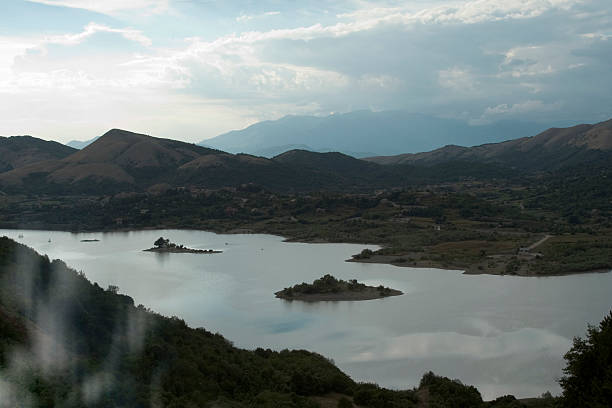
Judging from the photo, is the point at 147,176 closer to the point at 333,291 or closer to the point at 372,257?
the point at 372,257

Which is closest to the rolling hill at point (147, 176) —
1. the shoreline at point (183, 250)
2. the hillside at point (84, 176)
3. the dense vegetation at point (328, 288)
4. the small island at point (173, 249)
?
the hillside at point (84, 176)

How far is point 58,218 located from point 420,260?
77.2 meters

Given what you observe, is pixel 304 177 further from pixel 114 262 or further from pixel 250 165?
pixel 114 262

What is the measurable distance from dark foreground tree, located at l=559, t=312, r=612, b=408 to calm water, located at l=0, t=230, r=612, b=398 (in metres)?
9.52

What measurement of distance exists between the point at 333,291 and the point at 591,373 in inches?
1371

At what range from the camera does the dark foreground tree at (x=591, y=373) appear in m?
19.4

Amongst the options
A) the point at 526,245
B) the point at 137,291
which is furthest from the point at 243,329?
the point at 526,245

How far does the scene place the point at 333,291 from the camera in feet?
179

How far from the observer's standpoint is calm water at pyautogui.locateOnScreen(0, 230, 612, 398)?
1364 inches

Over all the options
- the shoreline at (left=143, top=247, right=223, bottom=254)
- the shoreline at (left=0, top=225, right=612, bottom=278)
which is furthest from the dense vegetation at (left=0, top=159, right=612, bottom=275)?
the shoreline at (left=143, top=247, right=223, bottom=254)

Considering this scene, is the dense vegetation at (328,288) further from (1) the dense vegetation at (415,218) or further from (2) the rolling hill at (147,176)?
(2) the rolling hill at (147,176)

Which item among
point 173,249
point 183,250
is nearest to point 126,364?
point 183,250

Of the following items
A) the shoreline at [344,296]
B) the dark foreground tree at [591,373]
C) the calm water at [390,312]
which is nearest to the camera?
the dark foreground tree at [591,373]

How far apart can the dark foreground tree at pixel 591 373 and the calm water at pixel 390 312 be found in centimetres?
952
